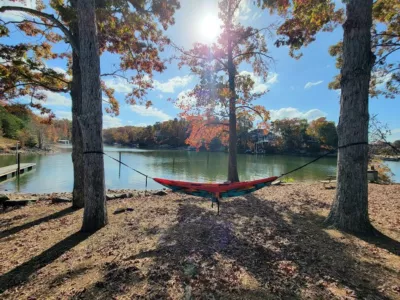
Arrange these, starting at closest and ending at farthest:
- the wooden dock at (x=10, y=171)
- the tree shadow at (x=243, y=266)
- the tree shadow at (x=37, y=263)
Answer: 1. the tree shadow at (x=243, y=266)
2. the tree shadow at (x=37, y=263)
3. the wooden dock at (x=10, y=171)

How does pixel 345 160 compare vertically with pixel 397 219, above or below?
above

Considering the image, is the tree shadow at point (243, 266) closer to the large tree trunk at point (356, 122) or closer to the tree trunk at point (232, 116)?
the large tree trunk at point (356, 122)

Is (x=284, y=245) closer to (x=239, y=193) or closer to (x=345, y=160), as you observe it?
(x=239, y=193)

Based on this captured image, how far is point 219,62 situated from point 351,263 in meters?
6.37

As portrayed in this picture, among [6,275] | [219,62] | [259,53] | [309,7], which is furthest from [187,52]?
[6,275]

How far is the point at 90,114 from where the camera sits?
9.73 feet

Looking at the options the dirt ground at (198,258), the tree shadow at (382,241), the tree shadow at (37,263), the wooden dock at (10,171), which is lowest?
the wooden dock at (10,171)

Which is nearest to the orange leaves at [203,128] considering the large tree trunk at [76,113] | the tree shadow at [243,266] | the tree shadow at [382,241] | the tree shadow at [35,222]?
the large tree trunk at [76,113]

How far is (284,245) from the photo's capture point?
2451 millimetres

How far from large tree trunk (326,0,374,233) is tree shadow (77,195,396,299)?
0.48 metres

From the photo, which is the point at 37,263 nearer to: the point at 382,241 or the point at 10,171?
the point at 382,241

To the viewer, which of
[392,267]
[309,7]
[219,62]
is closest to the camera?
[392,267]

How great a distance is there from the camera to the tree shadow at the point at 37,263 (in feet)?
6.28

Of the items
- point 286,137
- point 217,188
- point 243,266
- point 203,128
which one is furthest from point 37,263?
point 286,137
